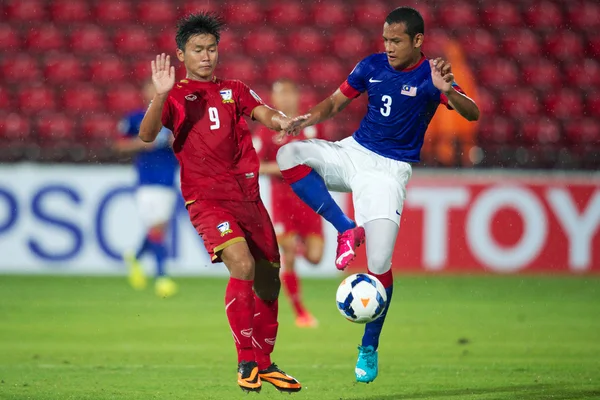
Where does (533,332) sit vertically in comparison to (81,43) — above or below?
below

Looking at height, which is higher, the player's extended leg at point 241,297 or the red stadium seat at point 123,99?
the red stadium seat at point 123,99

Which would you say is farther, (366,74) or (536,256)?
(536,256)

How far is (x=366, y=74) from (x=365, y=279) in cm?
128

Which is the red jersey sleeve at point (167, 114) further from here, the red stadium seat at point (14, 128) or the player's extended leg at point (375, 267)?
the red stadium seat at point (14, 128)

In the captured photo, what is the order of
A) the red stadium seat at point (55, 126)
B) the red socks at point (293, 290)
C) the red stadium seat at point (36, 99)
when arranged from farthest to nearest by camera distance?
1. the red stadium seat at point (36, 99)
2. the red stadium seat at point (55, 126)
3. the red socks at point (293, 290)

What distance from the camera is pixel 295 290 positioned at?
30.4 ft

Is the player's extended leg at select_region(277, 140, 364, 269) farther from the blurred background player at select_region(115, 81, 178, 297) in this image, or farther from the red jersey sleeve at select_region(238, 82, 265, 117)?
the blurred background player at select_region(115, 81, 178, 297)

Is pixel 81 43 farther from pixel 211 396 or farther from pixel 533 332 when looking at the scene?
pixel 211 396

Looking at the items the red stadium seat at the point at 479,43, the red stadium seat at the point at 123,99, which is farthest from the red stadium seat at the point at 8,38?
the red stadium seat at the point at 479,43

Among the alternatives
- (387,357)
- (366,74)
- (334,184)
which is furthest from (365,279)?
(387,357)

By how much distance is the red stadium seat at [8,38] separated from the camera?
1580 cm

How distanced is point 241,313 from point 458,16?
11.7 metres

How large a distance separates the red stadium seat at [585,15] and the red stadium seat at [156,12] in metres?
6.43

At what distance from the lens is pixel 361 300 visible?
574 centimetres
